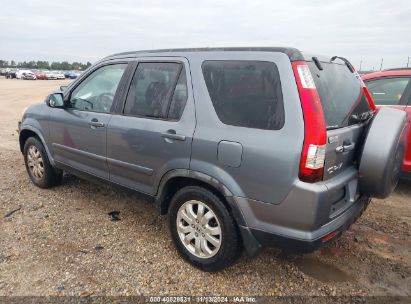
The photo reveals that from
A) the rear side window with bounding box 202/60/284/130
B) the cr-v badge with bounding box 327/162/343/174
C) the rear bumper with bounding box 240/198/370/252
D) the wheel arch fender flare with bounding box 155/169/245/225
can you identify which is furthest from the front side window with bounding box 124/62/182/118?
the cr-v badge with bounding box 327/162/343/174

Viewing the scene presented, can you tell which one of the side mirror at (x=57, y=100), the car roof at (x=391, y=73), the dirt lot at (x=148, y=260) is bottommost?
the dirt lot at (x=148, y=260)

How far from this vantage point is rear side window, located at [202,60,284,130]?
241cm

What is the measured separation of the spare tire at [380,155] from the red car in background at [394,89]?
6.66 ft

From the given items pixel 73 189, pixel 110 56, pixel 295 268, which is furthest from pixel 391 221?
pixel 73 189

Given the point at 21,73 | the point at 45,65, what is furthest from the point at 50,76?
the point at 45,65

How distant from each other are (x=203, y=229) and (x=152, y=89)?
133cm

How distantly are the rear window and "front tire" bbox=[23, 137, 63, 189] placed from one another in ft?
11.5

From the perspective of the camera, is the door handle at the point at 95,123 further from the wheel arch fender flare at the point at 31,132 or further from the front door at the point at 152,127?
the wheel arch fender flare at the point at 31,132

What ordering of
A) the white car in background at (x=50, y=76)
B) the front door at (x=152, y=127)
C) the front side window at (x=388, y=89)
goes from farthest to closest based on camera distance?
the white car in background at (x=50, y=76), the front side window at (x=388, y=89), the front door at (x=152, y=127)

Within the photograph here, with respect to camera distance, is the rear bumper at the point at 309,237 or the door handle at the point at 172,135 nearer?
the rear bumper at the point at 309,237

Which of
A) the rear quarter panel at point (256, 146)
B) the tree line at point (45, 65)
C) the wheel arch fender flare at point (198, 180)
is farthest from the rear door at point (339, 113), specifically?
the tree line at point (45, 65)

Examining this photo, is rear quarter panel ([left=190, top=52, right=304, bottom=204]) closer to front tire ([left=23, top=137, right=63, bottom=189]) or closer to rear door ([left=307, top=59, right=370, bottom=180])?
rear door ([left=307, top=59, right=370, bottom=180])

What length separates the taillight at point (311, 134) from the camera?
2.26 m

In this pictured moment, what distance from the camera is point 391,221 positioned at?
12.8 feet
